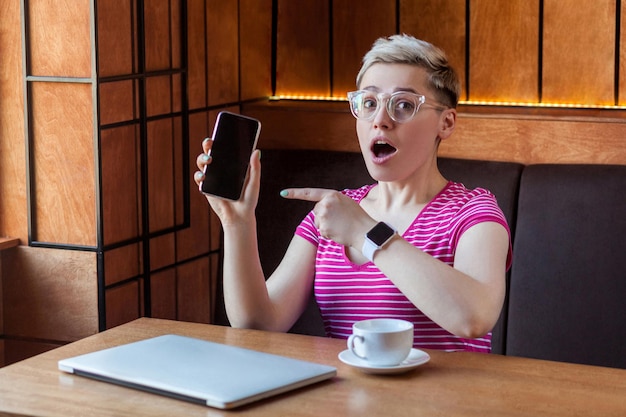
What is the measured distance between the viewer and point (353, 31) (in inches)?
121

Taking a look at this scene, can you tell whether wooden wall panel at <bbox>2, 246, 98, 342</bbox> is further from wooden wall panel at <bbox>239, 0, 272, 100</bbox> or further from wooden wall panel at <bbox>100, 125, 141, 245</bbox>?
wooden wall panel at <bbox>239, 0, 272, 100</bbox>

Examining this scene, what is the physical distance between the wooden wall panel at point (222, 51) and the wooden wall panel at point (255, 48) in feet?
0.12

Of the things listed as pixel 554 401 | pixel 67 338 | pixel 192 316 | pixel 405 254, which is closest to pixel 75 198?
Result: pixel 67 338

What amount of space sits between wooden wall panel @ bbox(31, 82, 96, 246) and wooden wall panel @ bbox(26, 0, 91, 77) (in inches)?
1.7

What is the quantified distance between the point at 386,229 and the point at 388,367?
0.29 m

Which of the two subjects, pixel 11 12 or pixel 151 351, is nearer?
pixel 151 351

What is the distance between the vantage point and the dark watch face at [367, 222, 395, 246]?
171 cm

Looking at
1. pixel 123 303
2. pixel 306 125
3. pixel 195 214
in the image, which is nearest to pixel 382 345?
pixel 123 303

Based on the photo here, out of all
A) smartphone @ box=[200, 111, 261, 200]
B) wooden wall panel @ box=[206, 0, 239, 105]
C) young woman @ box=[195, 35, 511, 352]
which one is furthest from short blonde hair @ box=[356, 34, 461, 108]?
wooden wall panel @ box=[206, 0, 239, 105]

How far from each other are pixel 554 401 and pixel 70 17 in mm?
1546

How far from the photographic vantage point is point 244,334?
1780 millimetres

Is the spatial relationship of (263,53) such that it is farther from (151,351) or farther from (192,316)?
(151,351)

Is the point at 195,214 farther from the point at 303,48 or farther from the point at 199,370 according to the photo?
the point at 199,370

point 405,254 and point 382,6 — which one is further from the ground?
point 382,6
